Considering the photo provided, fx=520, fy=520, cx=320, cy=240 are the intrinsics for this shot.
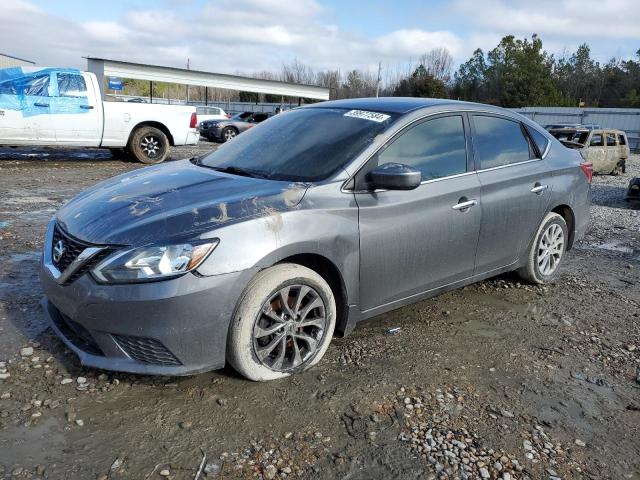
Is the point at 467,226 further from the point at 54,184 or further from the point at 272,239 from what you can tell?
the point at 54,184

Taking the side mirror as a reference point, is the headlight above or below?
below

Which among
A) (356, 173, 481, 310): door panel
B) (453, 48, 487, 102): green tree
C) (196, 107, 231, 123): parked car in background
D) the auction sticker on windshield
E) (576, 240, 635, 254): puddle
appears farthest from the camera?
(453, 48, 487, 102): green tree

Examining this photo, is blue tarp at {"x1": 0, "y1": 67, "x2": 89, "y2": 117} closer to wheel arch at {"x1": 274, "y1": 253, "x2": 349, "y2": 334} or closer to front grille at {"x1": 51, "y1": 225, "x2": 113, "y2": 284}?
front grille at {"x1": 51, "y1": 225, "x2": 113, "y2": 284}

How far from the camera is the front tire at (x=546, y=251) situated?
4641 mm

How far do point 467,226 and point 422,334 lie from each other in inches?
33.6

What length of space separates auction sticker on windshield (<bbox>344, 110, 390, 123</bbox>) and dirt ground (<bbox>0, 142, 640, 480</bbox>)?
1.50 metres

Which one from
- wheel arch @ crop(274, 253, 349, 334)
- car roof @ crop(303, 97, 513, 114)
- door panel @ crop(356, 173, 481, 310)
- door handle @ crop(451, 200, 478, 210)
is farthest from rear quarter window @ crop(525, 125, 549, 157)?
wheel arch @ crop(274, 253, 349, 334)

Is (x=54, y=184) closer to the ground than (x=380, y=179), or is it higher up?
closer to the ground

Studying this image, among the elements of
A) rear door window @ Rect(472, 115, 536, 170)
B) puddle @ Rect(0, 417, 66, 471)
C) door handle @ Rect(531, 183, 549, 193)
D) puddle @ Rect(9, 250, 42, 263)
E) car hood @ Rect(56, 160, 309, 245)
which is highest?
rear door window @ Rect(472, 115, 536, 170)

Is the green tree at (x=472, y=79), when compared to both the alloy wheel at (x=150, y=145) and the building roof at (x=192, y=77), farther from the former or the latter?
the alloy wheel at (x=150, y=145)

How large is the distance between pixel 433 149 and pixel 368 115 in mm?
523

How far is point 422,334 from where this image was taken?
380 cm

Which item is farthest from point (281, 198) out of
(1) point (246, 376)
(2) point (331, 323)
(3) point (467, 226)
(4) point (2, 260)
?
(4) point (2, 260)

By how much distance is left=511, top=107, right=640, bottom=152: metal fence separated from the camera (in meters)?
33.2
